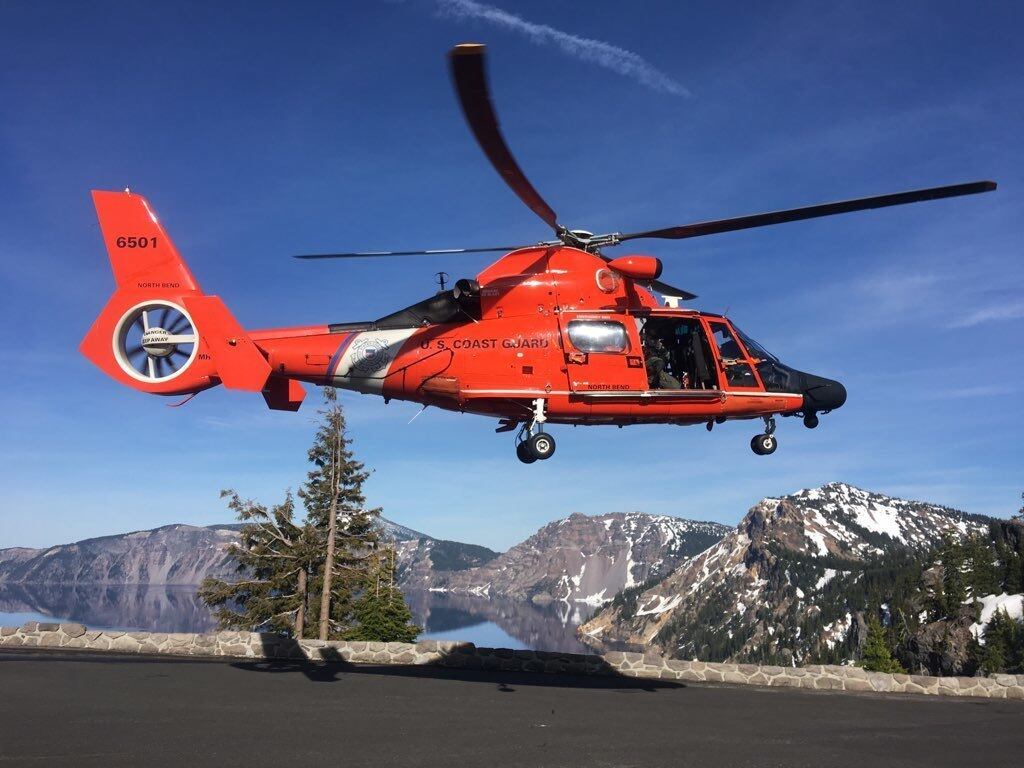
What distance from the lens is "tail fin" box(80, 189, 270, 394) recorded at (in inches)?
538

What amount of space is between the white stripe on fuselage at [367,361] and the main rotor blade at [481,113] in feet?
13.7

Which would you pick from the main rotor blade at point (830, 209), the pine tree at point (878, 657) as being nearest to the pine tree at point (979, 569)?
the pine tree at point (878, 657)

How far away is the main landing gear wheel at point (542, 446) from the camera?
14406 mm

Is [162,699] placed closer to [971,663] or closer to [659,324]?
[659,324]

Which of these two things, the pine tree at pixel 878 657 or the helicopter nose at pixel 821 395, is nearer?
the helicopter nose at pixel 821 395

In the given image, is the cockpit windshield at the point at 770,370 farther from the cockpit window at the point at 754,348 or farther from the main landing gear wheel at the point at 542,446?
the main landing gear wheel at the point at 542,446

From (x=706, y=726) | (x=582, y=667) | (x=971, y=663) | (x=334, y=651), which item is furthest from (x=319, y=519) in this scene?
(x=971, y=663)

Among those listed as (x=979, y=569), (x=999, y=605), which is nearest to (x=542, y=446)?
(x=979, y=569)

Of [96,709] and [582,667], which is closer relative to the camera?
[96,709]

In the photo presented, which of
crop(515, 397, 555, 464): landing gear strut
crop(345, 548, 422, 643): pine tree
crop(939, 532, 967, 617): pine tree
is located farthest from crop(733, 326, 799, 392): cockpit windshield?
crop(939, 532, 967, 617): pine tree

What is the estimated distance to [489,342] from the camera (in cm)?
1479

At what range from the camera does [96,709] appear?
11.5m

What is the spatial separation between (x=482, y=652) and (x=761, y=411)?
10990mm

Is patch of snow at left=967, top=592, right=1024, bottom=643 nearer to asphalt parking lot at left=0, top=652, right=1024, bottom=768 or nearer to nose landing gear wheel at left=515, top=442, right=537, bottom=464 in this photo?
asphalt parking lot at left=0, top=652, right=1024, bottom=768
